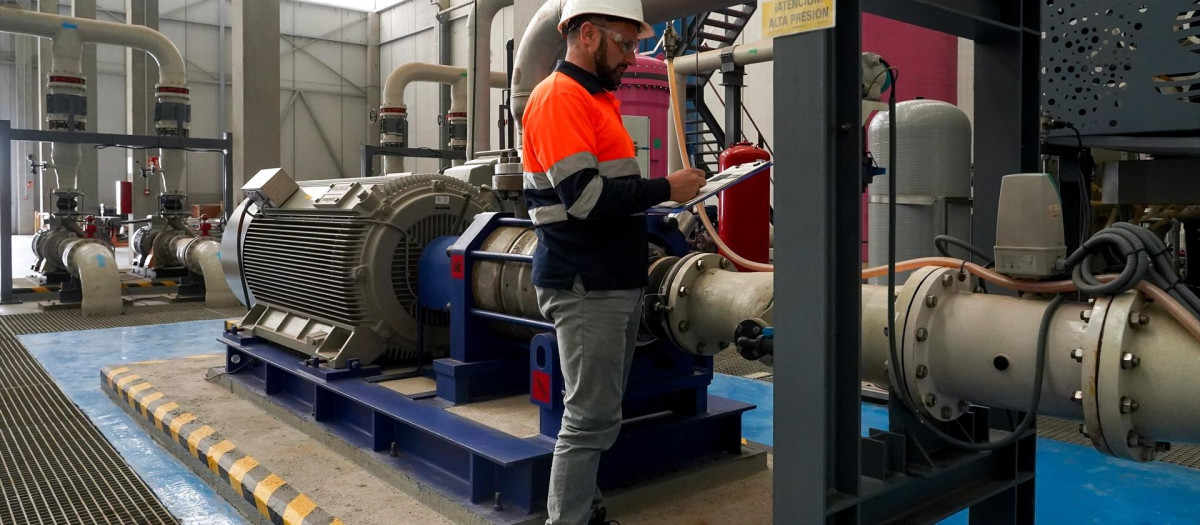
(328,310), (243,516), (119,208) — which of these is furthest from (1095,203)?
(119,208)

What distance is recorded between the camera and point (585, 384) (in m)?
2.34

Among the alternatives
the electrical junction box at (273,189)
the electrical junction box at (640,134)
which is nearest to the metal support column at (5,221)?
the electrical junction box at (273,189)

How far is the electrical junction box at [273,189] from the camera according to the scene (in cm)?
458

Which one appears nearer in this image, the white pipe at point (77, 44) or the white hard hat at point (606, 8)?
the white hard hat at point (606, 8)

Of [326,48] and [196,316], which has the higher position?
[326,48]

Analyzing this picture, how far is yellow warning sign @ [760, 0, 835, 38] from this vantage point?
5.69 feet

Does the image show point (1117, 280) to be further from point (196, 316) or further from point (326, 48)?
point (326, 48)

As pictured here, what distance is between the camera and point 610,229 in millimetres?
2365

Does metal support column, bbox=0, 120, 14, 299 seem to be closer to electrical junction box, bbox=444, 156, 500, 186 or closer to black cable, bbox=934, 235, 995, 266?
electrical junction box, bbox=444, 156, 500, 186

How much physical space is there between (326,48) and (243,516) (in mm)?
21798

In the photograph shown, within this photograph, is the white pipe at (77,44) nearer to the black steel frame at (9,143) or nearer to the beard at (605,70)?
the black steel frame at (9,143)

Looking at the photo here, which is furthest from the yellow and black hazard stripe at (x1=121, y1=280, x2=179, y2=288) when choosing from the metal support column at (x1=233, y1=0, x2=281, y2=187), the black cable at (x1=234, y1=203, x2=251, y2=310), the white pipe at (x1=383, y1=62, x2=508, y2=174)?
the black cable at (x1=234, y1=203, x2=251, y2=310)

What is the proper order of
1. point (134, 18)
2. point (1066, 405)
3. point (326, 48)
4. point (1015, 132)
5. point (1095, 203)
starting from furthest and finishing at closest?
point (326, 48) < point (134, 18) < point (1095, 203) < point (1015, 132) < point (1066, 405)

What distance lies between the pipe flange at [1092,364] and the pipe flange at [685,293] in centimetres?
120
